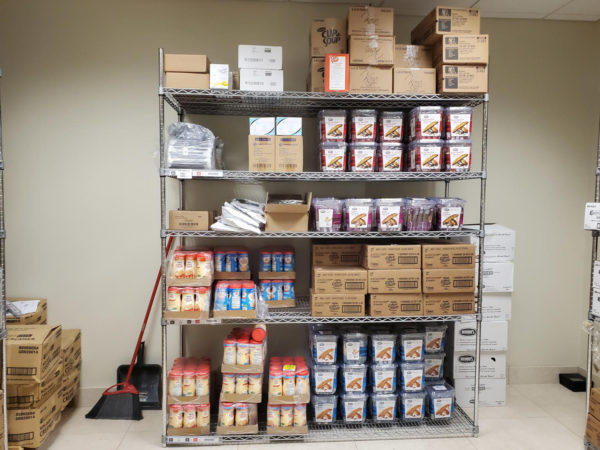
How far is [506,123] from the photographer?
3746 millimetres

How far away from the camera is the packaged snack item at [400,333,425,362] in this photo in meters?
3.08

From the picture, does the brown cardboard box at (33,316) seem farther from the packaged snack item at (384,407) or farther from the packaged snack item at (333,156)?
the packaged snack item at (384,407)

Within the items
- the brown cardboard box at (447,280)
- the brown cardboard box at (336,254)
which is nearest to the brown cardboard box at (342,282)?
the brown cardboard box at (336,254)

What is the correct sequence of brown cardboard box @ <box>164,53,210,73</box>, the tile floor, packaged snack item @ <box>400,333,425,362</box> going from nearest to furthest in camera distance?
brown cardboard box @ <box>164,53,210,73</box> < the tile floor < packaged snack item @ <box>400,333,425,362</box>

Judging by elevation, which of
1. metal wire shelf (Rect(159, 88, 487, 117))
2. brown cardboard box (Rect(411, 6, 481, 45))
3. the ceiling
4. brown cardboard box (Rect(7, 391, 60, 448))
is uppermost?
the ceiling

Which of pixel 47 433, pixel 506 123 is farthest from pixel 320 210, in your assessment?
pixel 47 433

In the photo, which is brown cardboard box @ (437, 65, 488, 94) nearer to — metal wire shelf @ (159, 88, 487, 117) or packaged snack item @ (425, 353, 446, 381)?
metal wire shelf @ (159, 88, 487, 117)

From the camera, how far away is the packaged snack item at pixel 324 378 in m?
3.04

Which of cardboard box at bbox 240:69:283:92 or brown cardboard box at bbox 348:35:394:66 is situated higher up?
brown cardboard box at bbox 348:35:394:66

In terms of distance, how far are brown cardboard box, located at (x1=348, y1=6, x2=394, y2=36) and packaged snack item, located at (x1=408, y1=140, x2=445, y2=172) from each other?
0.74m

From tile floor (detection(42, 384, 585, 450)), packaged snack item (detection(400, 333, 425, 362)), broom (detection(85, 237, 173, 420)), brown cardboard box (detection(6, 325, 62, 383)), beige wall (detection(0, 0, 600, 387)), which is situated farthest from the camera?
beige wall (detection(0, 0, 600, 387))

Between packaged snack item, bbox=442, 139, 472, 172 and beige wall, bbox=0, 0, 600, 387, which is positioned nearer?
packaged snack item, bbox=442, 139, 472, 172

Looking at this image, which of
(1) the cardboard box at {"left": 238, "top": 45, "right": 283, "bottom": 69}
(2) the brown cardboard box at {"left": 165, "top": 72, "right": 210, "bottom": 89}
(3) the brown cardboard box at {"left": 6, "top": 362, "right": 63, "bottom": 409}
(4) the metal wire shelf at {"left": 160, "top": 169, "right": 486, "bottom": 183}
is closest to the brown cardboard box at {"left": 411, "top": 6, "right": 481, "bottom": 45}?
(4) the metal wire shelf at {"left": 160, "top": 169, "right": 486, "bottom": 183}

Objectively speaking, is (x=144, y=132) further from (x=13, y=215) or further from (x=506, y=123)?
(x=506, y=123)
